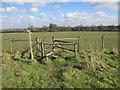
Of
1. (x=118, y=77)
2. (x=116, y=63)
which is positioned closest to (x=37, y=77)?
(x=118, y=77)

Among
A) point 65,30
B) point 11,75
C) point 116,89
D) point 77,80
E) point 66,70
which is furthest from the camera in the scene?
point 65,30

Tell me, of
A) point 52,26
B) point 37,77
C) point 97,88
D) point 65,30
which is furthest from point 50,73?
point 65,30

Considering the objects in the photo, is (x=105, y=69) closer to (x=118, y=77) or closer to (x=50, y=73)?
(x=118, y=77)

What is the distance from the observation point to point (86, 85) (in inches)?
172

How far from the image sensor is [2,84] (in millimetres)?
4414

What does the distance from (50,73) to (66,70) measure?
0.75 metres

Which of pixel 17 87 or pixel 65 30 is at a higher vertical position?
pixel 65 30

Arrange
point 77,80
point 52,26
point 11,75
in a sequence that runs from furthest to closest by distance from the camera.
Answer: point 52,26 < point 11,75 < point 77,80

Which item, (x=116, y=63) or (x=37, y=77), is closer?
(x=37, y=77)

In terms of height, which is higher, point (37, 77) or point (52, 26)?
point (52, 26)

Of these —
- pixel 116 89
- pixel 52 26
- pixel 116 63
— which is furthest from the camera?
pixel 52 26

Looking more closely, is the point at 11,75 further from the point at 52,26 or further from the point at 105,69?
the point at 52,26

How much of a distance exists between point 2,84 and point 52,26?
43166 mm

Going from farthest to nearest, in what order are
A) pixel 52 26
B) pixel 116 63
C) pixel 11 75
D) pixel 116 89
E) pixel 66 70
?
pixel 52 26 < pixel 116 63 < pixel 66 70 < pixel 11 75 < pixel 116 89
